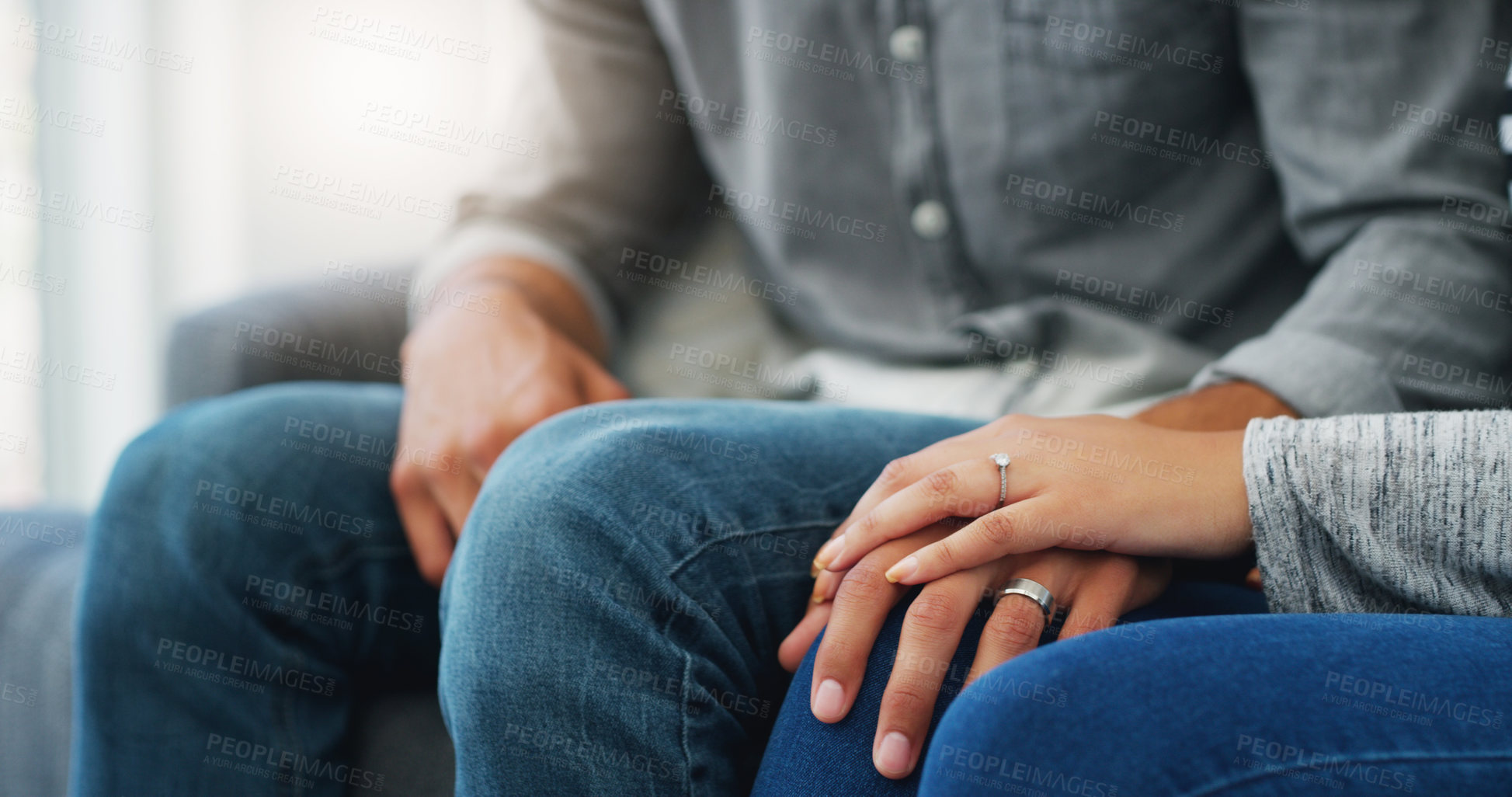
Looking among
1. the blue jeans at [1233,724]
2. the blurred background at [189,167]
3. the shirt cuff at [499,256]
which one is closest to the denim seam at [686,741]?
the blue jeans at [1233,724]

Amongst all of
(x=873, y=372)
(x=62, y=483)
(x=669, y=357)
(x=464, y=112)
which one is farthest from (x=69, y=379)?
(x=873, y=372)

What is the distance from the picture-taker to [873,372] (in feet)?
2.48

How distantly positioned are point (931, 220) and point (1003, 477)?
37cm

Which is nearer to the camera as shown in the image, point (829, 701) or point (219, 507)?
point (829, 701)

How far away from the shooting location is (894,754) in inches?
13.7

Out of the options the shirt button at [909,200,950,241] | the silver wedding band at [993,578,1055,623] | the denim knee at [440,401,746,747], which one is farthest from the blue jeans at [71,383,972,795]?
the shirt button at [909,200,950,241]

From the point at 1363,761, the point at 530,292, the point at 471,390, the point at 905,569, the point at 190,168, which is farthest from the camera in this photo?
the point at 190,168

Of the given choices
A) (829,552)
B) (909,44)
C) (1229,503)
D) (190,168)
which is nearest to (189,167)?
(190,168)

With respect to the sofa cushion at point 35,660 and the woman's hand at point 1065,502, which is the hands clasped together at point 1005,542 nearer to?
the woman's hand at point 1065,502

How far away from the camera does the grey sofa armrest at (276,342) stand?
829 millimetres

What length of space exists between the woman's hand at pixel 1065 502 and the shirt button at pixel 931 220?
33 centimetres

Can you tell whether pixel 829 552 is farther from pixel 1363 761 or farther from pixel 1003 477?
pixel 1363 761

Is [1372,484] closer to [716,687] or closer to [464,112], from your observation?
[716,687]

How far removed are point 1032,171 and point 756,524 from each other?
16.3 inches
